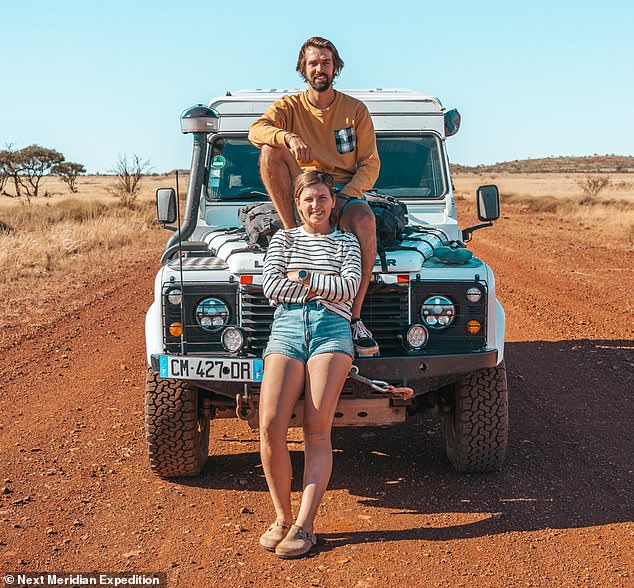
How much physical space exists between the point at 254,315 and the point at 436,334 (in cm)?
98

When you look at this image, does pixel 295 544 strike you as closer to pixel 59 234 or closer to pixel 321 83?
pixel 321 83

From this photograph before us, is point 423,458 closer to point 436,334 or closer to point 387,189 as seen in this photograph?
point 436,334

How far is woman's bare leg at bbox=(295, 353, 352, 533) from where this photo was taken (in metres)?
4.16

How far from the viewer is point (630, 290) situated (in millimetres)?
12180

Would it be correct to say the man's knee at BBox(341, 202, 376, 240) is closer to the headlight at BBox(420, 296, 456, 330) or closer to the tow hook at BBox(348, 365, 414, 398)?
the headlight at BBox(420, 296, 456, 330)

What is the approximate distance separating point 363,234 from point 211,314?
0.92 m

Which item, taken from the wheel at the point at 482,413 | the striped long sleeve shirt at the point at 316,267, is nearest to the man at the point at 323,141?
the striped long sleeve shirt at the point at 316,267

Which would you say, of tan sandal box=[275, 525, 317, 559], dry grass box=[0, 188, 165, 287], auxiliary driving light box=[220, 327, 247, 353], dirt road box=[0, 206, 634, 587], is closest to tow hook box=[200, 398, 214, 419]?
dirt road box=[0, 206, 634, 587]

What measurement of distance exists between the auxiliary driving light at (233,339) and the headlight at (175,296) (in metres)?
0.31

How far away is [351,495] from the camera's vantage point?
15.9 feet

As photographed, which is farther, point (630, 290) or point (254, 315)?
point (630, 290)

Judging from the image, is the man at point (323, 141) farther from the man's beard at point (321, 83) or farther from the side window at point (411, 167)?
the side window at point (411, 167)

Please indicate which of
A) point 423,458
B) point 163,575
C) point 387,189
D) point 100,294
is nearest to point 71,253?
point 100,294

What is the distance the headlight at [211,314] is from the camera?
471cm
